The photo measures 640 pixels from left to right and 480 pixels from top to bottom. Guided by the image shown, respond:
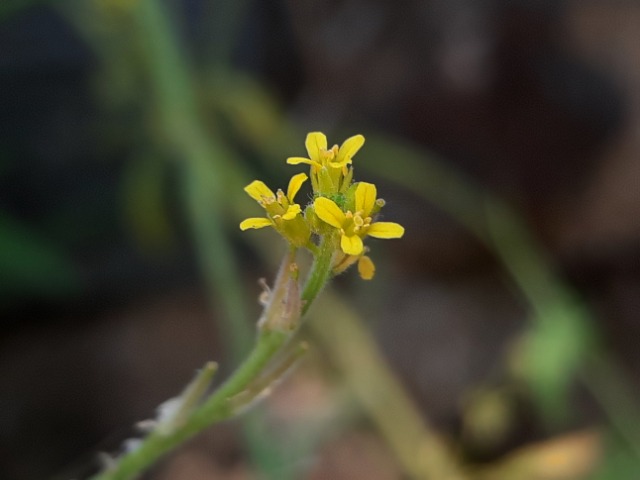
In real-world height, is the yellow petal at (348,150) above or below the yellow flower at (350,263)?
above

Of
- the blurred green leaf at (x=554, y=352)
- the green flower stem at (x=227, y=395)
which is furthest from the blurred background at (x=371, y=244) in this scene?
the green flower stem at (x=227, y=395)

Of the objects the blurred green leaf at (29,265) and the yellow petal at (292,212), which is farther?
the blurred green leaf at (29,265)

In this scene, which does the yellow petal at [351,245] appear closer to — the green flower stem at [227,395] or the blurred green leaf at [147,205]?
the green flower stem at [227,395]

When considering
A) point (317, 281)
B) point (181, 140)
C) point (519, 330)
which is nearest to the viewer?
point (317, 281)

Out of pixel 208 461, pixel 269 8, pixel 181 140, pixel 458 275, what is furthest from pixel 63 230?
pixel 458 275

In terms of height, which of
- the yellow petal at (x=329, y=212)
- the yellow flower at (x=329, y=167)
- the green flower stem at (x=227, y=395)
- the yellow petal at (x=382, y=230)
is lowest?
the green flower stem at (x=227, y=395)

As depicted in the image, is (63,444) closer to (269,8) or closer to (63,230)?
(63,230)
